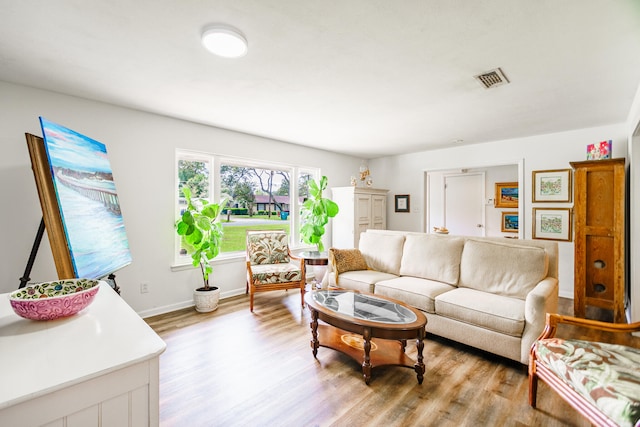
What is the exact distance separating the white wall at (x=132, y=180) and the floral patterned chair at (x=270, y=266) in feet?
1.24

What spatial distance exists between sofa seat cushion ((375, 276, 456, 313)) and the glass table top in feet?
1.26

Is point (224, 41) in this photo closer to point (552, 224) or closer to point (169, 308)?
point (169, 308)

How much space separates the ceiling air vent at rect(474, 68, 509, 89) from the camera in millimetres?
2275

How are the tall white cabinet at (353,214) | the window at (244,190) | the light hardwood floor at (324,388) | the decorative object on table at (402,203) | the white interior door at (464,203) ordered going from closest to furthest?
1. the light hardwood floor at (324,388)
2. the window at (244,190)
3. the tall white cabinet at (353,214)
4. the decorative object on table at (402,203)
5. the white interior door at (464,203)

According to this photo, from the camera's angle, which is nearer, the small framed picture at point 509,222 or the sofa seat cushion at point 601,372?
the sofa seat cushion at point 601,372

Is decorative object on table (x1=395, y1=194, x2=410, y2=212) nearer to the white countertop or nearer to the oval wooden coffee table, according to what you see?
the oval wooden coffee table

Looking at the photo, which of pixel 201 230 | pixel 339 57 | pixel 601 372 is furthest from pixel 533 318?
pixel 201 230

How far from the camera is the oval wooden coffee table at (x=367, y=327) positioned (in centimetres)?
199

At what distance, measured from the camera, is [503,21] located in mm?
1643

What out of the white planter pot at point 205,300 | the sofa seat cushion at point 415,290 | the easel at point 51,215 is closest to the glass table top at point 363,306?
the sofa seat cushion at point 415,290

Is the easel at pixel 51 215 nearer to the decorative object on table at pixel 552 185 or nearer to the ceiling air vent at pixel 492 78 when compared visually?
the ceiling air vent at pixel 492 78

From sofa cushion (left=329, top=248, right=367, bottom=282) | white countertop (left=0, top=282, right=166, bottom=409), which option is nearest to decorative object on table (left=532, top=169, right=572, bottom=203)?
sofa cushion (left=329, top=248, right=367, bottom=282)

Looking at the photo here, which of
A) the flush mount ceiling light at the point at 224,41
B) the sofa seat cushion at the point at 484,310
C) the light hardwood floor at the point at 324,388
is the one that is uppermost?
the flush mount ceiling light at the point at 224,41

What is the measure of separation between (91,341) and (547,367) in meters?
2.24
